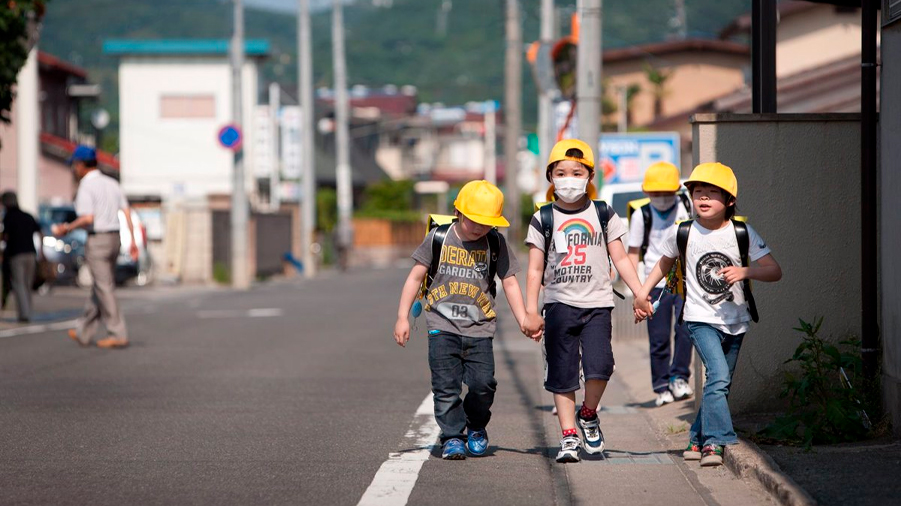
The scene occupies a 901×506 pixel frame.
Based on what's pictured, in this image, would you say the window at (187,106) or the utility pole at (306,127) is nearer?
the utility pole at (306,127)

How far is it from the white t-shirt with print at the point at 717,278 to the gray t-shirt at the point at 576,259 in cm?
51

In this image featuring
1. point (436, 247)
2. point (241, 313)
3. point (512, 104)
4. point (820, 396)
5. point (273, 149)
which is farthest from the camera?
point (273, 149)

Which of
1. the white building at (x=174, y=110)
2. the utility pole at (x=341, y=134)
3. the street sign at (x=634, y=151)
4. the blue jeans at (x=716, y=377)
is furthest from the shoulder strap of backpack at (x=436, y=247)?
the white building at (x=174, y=110)

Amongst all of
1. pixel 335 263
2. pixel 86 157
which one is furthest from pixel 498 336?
pixel 335 263

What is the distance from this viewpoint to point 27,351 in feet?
41.1

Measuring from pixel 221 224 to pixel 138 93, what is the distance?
2281 centimetres

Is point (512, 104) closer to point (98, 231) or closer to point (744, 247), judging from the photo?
point (98, 231)

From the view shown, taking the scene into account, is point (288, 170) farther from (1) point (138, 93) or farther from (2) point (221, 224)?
(2) point (221, 224)

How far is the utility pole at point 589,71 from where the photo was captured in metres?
14.1

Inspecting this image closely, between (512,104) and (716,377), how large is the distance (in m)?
33.5

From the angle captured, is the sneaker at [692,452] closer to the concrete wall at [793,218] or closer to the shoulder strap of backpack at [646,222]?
the concrete wall at [793,218]

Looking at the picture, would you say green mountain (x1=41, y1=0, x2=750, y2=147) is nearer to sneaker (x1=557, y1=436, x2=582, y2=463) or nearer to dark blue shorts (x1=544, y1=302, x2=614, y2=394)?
dark blue shorts (x1=544, y1=302, x2=614, y2=394)

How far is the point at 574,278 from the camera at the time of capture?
707cm

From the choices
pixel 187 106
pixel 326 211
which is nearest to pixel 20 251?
pixel 187 106
